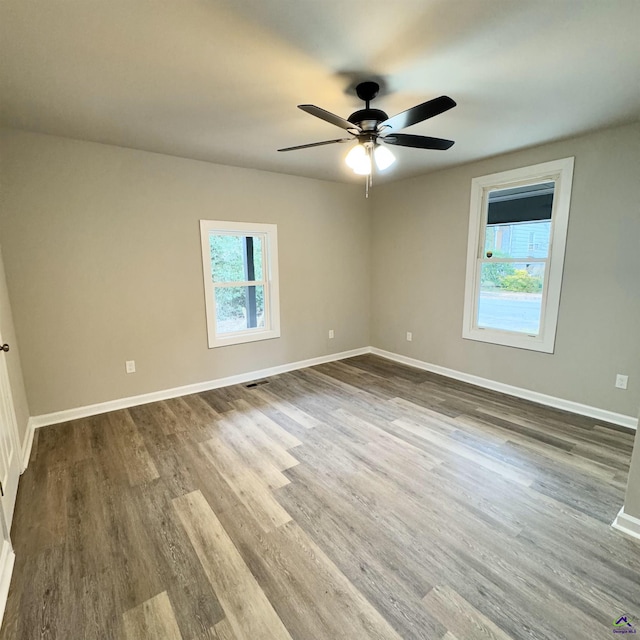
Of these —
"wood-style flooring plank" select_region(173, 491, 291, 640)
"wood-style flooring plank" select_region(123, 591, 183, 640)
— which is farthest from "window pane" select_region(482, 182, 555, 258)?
"wood-style flooring plank" select_region(123, 591, 183, 640)

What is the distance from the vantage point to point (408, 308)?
15.1 ft

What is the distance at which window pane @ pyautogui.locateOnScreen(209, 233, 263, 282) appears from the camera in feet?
12.5

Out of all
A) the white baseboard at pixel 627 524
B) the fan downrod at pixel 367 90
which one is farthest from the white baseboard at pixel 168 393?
the white baseboard at pixel 627 524

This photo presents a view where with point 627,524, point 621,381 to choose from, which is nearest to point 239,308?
point 627,524

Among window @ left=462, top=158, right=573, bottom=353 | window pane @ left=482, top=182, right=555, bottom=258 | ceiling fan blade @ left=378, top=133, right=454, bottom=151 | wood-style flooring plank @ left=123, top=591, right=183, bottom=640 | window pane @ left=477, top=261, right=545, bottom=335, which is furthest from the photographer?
window pane @ left=477, top=261, right=545, bottom=335

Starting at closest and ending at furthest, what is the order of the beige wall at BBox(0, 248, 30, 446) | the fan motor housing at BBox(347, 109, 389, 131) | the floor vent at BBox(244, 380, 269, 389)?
1. the fan motor housing at BBox(347, 109, 389, 131)
2. the beige wall at BBox(0, 248, 30, 446)
3. the floor vent at BBox(244, 380, 269, 389)

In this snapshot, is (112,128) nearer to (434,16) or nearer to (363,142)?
(363,142)

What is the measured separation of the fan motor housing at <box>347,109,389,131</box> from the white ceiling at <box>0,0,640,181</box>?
0.68 ft

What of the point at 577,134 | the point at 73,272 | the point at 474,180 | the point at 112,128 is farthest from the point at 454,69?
the point at 73,272

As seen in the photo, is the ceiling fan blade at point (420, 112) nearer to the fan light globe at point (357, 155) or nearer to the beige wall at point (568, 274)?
the fan light globe at point (357, 155)

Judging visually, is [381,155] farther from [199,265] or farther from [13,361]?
[13,361]

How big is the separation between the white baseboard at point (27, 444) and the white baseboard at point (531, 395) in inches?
161

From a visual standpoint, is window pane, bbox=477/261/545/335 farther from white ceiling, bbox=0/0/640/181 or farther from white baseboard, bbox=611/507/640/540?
white baseboard, bbox=611/507/640/540

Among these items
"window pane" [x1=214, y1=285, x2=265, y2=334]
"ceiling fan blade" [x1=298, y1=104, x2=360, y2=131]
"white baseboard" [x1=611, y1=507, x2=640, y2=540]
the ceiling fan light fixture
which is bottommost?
"white baseboard" [x1=611, y1=507, x2=640, y2=540]
